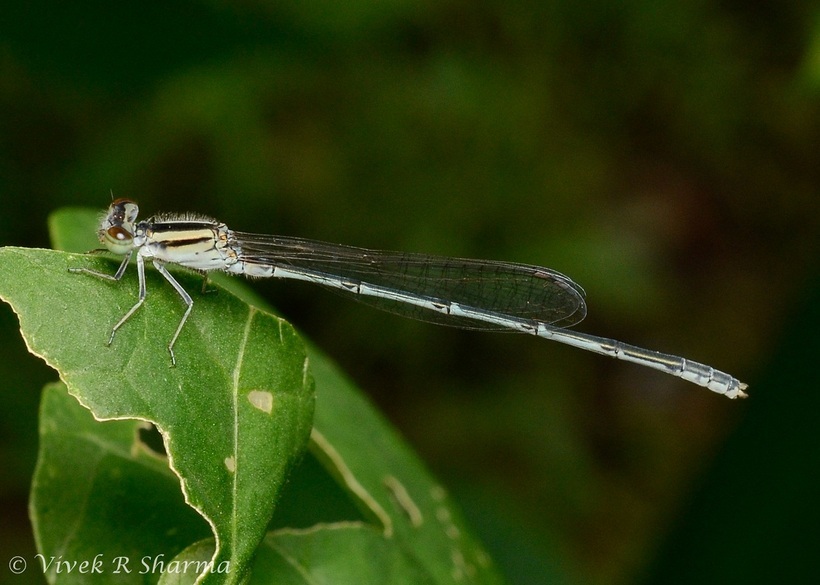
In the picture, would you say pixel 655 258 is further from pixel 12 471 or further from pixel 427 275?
pixel 12 471

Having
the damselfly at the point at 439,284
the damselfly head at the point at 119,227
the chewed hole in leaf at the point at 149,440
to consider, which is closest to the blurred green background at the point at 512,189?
the damselfly at the point at 439,284

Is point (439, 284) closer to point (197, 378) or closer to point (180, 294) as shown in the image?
point (180, 294)

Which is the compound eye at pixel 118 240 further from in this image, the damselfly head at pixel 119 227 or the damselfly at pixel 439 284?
the damselfly at pixel 439 284

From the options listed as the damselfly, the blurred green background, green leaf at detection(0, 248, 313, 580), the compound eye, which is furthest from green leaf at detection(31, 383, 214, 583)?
the blurred green background

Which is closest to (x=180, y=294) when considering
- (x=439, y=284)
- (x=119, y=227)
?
(x=119, y=227)

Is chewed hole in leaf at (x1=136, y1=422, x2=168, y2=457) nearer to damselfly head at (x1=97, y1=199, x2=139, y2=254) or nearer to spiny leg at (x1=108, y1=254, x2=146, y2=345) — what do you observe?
spiny leg at (x1=108, y1=254, x2=146, y2=345)

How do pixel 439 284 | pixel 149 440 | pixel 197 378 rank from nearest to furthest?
1. pixel 197 378
2. pixel 149 440
3. pixel 439 284

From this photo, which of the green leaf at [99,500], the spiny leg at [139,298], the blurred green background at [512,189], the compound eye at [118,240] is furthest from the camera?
the blurred green background at [512,189]
